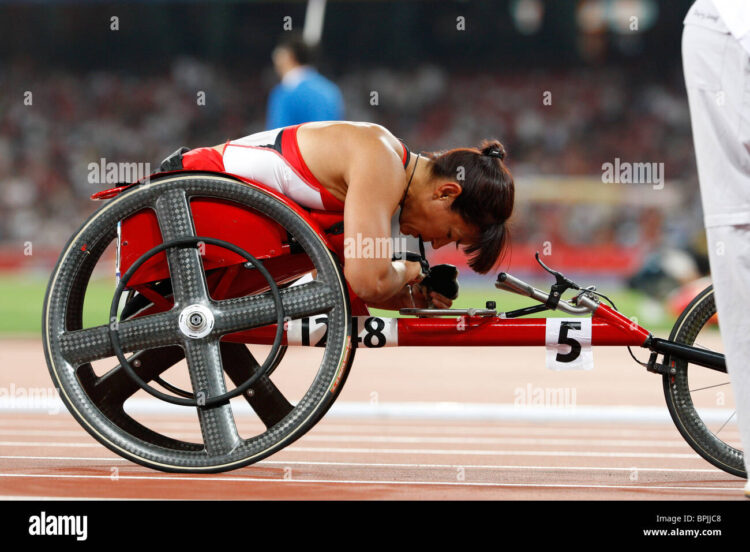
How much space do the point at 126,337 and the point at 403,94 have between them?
19170 millimetres

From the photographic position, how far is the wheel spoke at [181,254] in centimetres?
304

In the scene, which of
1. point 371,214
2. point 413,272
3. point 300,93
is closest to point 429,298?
point 413,272

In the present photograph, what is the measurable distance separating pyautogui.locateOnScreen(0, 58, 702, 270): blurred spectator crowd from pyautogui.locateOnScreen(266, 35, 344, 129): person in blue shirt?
13198mm

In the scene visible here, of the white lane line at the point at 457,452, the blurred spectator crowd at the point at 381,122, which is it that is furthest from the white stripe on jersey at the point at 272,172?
the blurred spectator crowd at the point at 381,122

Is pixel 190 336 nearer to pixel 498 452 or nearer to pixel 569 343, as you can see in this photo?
pixel 569 343

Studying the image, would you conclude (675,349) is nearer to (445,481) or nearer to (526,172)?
(445,481)

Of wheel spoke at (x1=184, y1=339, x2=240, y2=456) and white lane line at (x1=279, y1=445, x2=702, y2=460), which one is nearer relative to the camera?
wheel spoke at (x1=184, y1=339, x2=240, y2=456)

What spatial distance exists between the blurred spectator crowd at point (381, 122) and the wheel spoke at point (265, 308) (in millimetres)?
16164

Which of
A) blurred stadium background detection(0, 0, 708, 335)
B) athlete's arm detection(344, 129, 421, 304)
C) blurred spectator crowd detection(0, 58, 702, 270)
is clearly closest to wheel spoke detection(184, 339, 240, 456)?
athlete's arm detection(344, 129, 421, 304)

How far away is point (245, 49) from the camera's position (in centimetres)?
2256

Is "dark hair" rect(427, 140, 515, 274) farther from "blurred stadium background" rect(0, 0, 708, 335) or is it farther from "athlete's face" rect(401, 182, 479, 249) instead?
"blurred stadium background" rect(0, 0, 708, 335)

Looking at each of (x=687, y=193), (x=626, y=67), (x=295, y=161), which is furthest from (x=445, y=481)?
(x=626, y=67)

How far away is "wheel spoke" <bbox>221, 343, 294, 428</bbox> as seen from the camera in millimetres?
3488
